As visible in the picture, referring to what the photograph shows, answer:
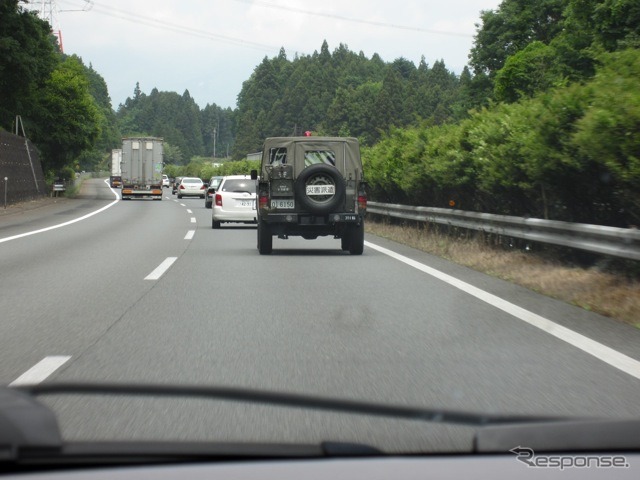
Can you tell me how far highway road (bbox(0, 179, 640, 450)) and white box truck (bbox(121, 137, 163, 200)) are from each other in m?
40.8

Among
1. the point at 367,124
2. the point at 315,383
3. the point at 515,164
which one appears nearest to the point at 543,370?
the point at 315,383

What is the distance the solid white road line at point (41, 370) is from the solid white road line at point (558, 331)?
3.86m

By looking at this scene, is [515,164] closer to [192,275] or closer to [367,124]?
[192,275]

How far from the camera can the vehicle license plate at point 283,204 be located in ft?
52.9

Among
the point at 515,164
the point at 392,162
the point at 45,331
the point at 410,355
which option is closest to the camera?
the point at 410,355

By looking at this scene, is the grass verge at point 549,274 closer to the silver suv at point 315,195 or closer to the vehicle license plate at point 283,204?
the silver suv at point 315,195

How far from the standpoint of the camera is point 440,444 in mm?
3635

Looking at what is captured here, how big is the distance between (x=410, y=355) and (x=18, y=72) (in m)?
41.1

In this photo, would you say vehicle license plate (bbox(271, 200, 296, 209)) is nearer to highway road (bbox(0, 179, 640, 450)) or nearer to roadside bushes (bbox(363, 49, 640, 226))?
highway road (bbox(0, 179, 640, 450))

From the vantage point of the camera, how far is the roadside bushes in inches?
429

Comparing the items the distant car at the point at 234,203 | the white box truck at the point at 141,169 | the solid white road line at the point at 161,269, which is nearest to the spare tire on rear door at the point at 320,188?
the solid white road line at the point at 161,269

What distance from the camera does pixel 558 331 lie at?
7.88 metres

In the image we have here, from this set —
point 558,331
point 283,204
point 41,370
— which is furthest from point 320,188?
point 41,370

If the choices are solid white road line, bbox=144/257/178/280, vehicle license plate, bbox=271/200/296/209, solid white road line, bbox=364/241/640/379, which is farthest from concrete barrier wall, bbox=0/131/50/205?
solid white road line, bbox=364/241/640/379
